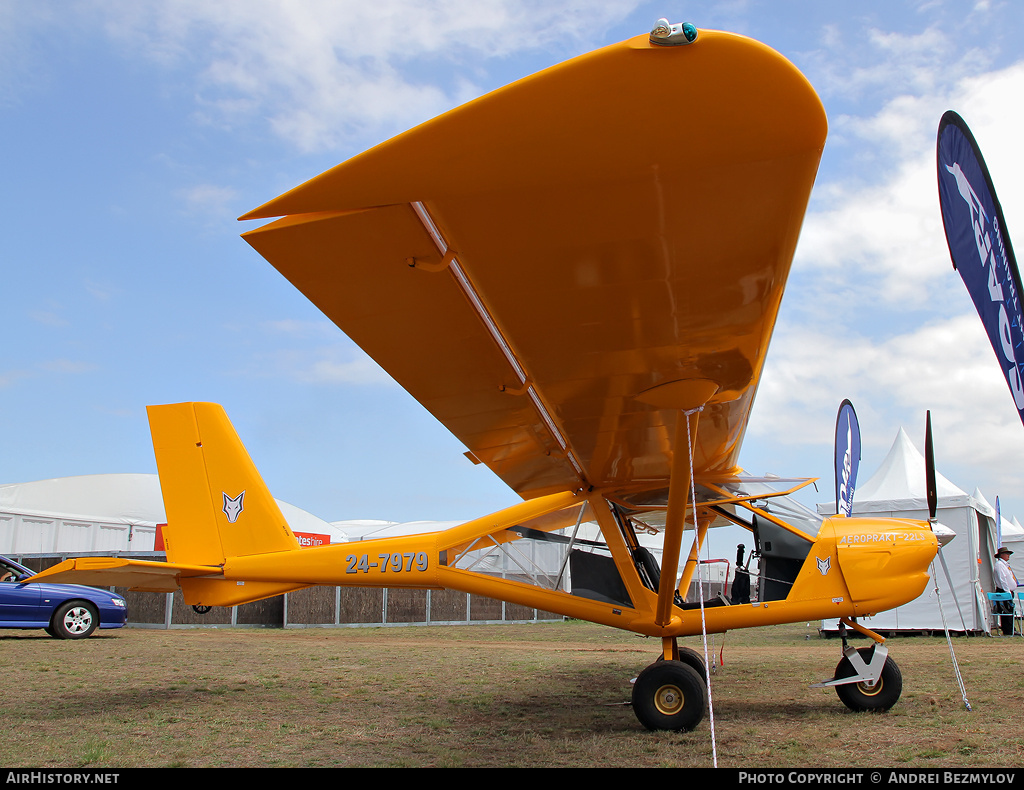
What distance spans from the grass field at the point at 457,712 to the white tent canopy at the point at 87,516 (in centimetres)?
1851

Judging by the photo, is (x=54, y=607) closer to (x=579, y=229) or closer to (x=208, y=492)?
(x=208, y=492)

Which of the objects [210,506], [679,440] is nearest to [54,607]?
[210,506]

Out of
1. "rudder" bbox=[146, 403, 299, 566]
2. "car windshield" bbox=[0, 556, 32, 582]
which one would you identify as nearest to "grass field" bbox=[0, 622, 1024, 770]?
"rudder" bbox=[146, 403, 299, 566]

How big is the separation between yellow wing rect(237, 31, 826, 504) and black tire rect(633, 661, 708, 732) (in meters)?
2.20

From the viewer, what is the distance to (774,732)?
16.6 feet

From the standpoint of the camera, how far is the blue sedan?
484 inches

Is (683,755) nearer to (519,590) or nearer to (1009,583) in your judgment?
(519,590)

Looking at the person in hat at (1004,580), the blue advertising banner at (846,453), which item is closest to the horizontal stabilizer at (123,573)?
the blue advertising banner at (846,453)

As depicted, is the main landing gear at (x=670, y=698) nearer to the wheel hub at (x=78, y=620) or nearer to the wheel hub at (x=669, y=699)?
the wheel hub at (x=669, y=699)

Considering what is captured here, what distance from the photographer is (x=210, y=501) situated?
6934 mm

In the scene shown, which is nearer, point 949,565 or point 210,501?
point 210,501

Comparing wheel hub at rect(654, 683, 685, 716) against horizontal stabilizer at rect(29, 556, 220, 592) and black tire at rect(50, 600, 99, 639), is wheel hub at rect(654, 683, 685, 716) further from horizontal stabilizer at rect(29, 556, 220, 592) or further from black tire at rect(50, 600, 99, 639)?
black tire at rect(50, 600, 99, 639)

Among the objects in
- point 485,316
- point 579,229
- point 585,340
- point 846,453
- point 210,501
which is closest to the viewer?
point 579,229

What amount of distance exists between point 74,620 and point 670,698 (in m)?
12.3
